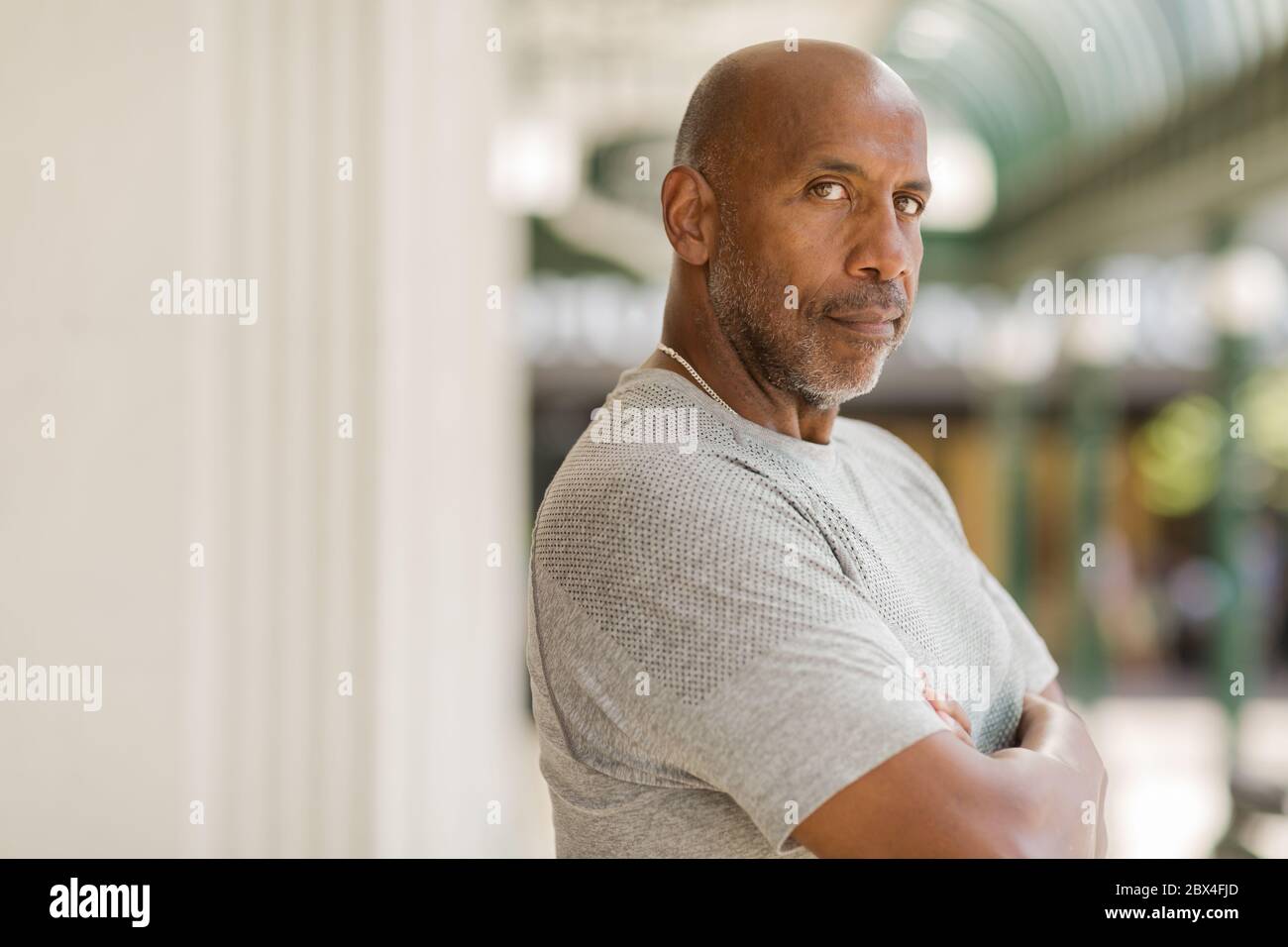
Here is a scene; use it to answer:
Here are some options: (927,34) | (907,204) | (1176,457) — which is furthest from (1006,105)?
(907,204)

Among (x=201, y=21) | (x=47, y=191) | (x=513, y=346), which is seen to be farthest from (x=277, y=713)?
(x=513, y=346)

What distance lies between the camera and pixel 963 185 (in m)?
8.76

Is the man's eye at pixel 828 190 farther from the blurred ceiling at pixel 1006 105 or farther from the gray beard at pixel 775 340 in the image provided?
the blurred ceiling at pixel 1006 105

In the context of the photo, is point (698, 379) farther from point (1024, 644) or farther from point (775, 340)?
point (1024, 644)

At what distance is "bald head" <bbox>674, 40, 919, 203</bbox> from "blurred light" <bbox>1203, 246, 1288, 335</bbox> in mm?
5251

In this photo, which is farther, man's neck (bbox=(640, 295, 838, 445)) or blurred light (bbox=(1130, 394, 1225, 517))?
blurred light (bbox=(1130, 394, 1225, 517))

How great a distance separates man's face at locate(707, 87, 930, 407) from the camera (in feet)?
4.04

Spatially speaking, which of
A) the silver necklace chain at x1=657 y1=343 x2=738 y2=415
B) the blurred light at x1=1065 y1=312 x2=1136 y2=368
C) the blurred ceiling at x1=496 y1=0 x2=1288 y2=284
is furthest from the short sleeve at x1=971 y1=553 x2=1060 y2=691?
the blurred light at x1=1065 y1=312 x2=1136 y2=368

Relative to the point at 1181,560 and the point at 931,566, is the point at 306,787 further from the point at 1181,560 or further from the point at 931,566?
the point at 1181,560

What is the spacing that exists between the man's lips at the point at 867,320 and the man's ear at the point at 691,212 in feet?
0.49

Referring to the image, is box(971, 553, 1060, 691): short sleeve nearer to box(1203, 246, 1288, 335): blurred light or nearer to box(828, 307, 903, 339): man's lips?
box(828, 307, 903, 339): man's lips

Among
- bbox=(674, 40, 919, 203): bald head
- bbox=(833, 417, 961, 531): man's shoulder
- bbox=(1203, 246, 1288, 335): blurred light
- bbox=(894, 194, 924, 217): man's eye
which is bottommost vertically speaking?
bbox=(833, 417, 961, 531): man's shoulder

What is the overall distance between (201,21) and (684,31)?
5.50 m

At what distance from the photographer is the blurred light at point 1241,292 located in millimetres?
5906
